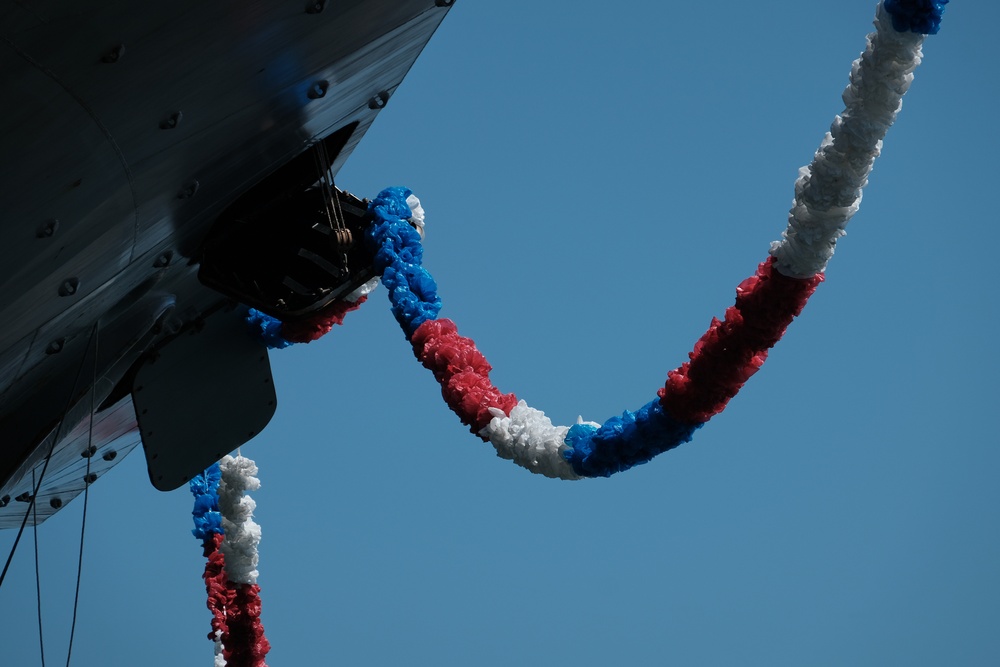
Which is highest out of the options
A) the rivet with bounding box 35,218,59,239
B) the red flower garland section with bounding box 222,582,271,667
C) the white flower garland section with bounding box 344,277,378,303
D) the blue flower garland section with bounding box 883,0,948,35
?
the white flower garland section with bounding box 344,277,378,303

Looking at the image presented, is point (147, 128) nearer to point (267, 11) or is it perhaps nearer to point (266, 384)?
point (267, 11)

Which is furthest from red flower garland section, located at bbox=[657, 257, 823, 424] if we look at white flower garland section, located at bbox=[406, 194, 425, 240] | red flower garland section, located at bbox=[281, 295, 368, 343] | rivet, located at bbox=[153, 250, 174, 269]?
rivet, located at bbox=[153, 250, 174, 269]

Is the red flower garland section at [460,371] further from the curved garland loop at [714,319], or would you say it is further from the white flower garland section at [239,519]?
the white flower garland section at [239,519]

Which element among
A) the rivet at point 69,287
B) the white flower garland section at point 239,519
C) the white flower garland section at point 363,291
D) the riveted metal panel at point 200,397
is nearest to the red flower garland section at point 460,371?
the white flower garland section at point 363,291

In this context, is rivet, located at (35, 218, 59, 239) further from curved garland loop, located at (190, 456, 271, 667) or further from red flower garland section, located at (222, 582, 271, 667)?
red flower garland section, located at (222, 582, 271, 667)

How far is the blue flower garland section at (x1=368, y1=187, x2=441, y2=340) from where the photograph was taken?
7.30m

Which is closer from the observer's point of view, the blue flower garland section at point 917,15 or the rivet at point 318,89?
the blue flower garland section at point 917,15

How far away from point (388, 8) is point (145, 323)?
8.48ft

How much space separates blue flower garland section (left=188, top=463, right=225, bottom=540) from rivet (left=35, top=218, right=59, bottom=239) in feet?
14.5

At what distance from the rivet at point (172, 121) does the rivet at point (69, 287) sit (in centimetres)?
95

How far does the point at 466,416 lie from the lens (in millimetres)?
6922

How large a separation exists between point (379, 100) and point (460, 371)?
175 centimetres

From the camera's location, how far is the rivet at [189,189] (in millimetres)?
6137

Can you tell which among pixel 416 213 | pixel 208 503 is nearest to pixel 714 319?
pixel 416 213
